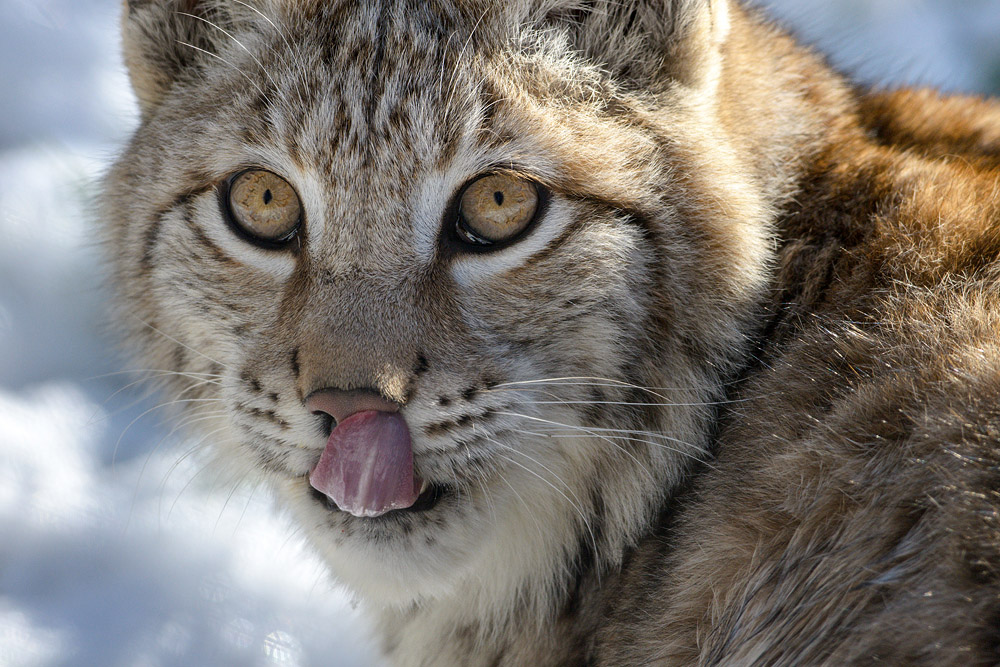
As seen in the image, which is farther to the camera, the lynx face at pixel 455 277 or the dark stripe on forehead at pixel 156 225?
the dark stripe on forehead at pixel 156 225

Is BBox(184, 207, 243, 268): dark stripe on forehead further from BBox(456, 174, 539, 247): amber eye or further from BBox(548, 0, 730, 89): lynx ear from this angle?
BBox(548, 0, 730, 89): lynx ear

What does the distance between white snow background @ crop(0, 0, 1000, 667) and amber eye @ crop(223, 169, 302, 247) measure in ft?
1.99

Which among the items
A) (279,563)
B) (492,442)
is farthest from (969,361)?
(279,563)

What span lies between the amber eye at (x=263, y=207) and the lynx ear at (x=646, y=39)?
641 mm

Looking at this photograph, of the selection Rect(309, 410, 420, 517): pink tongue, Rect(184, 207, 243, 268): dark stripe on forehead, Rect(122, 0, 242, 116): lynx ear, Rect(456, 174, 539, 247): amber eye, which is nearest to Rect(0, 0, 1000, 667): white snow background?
Rect(122, 0, 242, 116): lynx ear

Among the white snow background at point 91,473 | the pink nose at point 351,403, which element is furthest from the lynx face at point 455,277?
the white snow background at point 91,473

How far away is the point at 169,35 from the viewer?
2.07m

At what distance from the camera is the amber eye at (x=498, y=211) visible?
5.71 ft

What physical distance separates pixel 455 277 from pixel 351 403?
31 centimetres

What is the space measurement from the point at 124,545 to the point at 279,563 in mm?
421

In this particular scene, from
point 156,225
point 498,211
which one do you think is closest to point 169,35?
point 156,225

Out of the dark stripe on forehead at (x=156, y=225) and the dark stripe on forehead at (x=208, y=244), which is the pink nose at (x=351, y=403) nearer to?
the dark stripe on forehead at (x=208, y=244)

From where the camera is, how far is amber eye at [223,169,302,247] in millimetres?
Result: 1819

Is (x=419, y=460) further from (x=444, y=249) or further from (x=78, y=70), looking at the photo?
(x=78, y=70)
